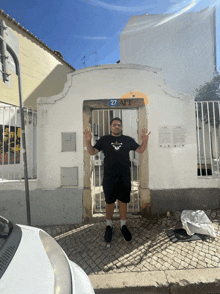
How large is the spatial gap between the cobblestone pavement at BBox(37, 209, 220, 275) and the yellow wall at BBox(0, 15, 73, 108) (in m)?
6.11

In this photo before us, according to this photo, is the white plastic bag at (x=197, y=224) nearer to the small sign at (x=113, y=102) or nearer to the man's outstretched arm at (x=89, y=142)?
the man's outstretched arm at (x=89, y=142)

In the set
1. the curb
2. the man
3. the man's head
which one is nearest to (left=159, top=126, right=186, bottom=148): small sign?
the man

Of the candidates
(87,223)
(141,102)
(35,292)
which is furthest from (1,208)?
(141,102)

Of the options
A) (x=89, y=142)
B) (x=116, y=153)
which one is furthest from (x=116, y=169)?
(x=89, y=142)

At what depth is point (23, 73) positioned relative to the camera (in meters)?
7.72

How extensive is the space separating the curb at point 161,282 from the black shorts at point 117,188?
115 centimetres

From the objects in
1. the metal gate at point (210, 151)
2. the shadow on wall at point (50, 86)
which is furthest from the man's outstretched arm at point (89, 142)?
the shadow on wall at point (50, 86)

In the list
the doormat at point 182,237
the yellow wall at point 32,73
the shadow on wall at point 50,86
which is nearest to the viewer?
A: the doormat at point 182,237

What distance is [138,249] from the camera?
263 centimetres

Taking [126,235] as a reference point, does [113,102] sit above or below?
above

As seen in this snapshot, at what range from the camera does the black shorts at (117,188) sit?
297cm

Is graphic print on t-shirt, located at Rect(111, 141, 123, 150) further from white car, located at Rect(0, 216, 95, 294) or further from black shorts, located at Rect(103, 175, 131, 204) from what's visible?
white car, located at Rect(0, 216, 95, 294)

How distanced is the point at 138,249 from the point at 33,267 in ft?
6.45

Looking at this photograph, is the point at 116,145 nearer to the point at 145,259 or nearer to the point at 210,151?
the point at 145,259
